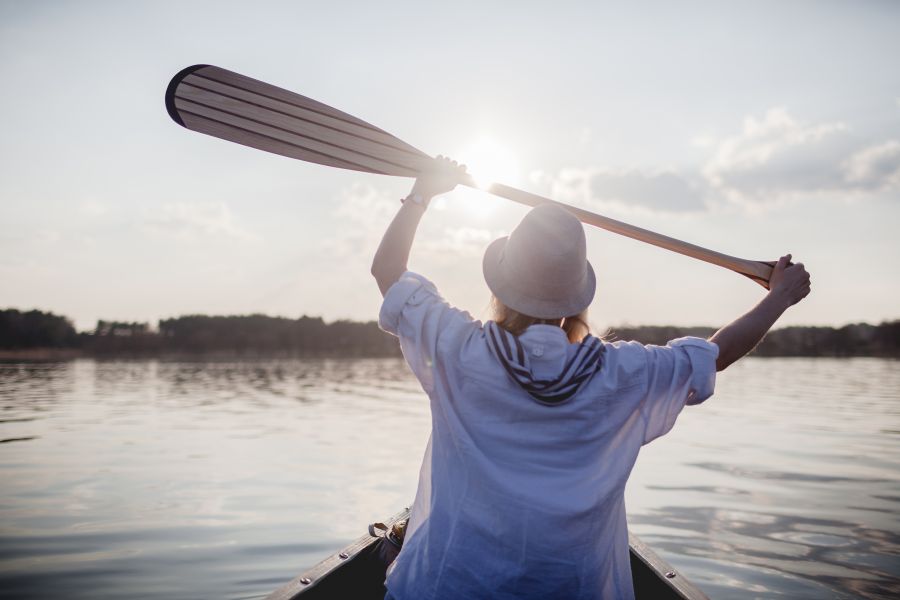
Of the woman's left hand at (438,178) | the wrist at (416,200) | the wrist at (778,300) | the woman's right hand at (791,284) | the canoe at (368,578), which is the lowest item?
the canoe at (368,578)

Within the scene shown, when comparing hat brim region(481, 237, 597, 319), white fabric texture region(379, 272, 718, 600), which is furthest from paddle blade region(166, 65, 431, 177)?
white fabric texture region(379, 272, 718, 600)

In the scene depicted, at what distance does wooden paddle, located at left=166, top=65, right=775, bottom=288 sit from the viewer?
301 centimetres

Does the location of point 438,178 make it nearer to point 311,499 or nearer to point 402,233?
point 402,233

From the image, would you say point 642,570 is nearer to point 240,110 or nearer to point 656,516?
point 240,110

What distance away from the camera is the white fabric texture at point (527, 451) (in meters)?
1.50

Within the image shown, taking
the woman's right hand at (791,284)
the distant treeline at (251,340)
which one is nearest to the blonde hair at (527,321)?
the woman's right hand at (791,284)

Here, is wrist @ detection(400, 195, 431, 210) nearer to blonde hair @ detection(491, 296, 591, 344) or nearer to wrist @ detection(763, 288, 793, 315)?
blonde hair @ detection(491, 296, 591, 344)

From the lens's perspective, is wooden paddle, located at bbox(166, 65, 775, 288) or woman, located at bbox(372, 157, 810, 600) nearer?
woman, located at bbox(372, 157, 810, 600)

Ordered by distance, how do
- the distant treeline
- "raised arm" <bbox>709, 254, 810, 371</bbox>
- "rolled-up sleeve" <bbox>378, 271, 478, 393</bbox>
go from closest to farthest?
"rolled-up sleeve" <bbox>378, 271, 478, 393</bbox>, "raised arm" <bbox>709, 254, 810, 371</bbox>, the distant treeline

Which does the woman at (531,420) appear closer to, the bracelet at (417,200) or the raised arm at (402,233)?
the raised arm at (402,233)

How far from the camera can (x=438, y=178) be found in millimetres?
2059

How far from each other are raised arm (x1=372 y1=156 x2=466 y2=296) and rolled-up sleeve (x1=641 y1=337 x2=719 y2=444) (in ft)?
2.26

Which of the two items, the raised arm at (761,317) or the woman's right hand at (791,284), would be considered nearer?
the raised arm at (761,317)

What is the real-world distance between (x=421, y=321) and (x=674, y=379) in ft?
2.10
